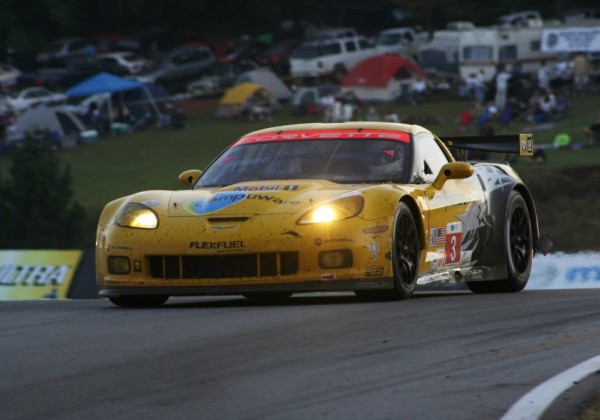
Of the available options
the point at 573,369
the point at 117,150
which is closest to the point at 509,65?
the point at 117,150

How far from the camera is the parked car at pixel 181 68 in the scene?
59303 mm

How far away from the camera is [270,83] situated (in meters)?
53.4

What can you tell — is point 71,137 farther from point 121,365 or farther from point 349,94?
point 121,365

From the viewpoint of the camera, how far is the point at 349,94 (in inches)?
1953

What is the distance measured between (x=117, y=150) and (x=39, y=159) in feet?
24.1

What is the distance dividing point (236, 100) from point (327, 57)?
8815mm

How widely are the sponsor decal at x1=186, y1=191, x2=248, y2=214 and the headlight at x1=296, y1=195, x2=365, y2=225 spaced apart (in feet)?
1.55

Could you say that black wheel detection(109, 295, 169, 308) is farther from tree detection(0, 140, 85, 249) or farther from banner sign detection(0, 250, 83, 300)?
tree detection(0, 140, 85, 249)

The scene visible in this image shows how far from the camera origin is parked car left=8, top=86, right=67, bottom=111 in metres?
52.2

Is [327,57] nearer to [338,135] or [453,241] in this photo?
[338,135]

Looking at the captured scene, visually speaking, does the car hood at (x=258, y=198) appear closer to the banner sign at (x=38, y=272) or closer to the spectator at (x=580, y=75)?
the banner sign at (x=38, y=272)

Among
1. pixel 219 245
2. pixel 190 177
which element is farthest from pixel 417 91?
pixel 219 245

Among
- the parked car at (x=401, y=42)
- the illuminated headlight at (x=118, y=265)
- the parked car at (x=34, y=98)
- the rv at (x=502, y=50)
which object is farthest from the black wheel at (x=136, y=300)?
the parked car at (x=401, y=42)

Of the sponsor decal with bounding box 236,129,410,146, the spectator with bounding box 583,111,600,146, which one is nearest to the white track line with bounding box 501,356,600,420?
the sponsor decal with bounding box 236,129,410,146
